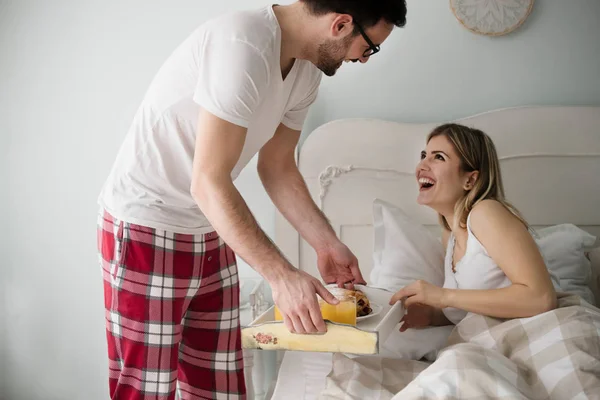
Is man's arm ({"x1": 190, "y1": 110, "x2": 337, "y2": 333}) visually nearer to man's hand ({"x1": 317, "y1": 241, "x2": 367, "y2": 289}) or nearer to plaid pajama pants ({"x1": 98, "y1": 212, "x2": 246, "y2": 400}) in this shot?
plaid pajama pants ({"x1": 98, "y1": 212, "x2": 246, "y2": 400})

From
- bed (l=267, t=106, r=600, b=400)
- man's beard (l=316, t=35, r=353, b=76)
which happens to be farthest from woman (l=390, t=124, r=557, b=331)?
man's beard (l=316, t=35, r=353, b=76)

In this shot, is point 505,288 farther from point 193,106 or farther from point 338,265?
point 193,106

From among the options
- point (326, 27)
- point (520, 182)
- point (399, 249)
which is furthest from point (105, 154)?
point (520, 182)

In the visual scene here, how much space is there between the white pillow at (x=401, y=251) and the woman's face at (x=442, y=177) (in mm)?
172

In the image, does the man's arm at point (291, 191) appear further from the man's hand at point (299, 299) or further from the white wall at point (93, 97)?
the white wall at point (93, 97)

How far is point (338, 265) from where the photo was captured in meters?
1.62

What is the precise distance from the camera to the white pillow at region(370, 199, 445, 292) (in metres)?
2.00

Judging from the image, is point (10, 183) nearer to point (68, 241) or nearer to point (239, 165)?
point (68, 241)

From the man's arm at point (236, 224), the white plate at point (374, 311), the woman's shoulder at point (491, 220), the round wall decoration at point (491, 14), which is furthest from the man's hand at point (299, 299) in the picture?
the round wall decoration at point (491, 14)

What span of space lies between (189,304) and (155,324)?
0.51 ft

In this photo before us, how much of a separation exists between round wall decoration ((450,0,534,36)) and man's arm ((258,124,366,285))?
3.26 ft

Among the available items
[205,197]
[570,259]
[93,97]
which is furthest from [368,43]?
[93,97]

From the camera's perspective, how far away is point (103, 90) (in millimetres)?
2395

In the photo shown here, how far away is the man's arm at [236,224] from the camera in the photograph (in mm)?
1158
